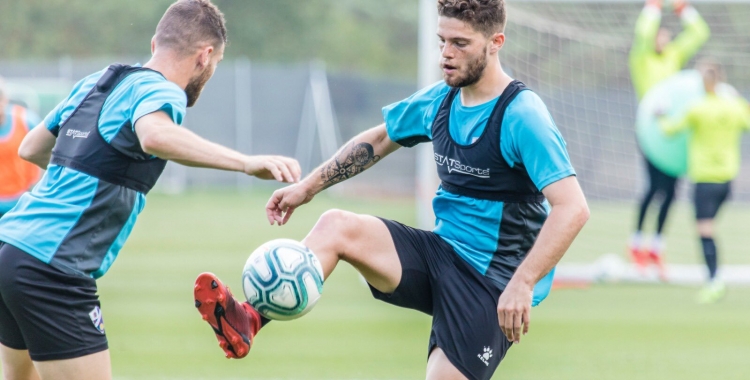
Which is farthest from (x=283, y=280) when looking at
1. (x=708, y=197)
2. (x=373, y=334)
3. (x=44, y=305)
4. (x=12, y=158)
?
(x=708, y=197)

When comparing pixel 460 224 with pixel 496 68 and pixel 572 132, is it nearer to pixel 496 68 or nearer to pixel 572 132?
pixel 496 68

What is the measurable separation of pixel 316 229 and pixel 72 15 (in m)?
35.4

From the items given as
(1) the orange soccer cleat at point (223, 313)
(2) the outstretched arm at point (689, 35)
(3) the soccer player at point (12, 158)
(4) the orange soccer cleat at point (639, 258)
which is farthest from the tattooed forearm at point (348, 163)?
(2) the outstretched arm at point (689, 35)

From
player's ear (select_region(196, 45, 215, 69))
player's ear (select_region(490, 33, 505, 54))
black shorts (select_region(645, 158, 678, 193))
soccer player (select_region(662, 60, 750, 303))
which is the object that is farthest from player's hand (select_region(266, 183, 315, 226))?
black shorts (select_region(645, 158, 678, 193))

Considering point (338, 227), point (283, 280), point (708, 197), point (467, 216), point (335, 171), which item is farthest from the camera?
point (708, 197)

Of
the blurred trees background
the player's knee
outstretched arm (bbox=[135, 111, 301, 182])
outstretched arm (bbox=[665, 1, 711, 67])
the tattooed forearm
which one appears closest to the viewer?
outstretched arm (bbox=[135, 111, 301, 182])

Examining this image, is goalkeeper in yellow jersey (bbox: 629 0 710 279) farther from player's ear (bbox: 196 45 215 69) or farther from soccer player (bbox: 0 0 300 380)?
soccer player (bbox: 0 0 300 380)

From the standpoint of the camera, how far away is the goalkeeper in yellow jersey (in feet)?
41.2

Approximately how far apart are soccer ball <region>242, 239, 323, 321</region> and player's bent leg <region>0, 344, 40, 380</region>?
0.99m

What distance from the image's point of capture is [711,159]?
1162 centimetres

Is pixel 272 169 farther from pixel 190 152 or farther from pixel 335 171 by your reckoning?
pixel 335 171

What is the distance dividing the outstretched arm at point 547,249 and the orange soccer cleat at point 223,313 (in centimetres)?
111

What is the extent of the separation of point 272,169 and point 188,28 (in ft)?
2.95

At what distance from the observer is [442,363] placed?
4871mm
